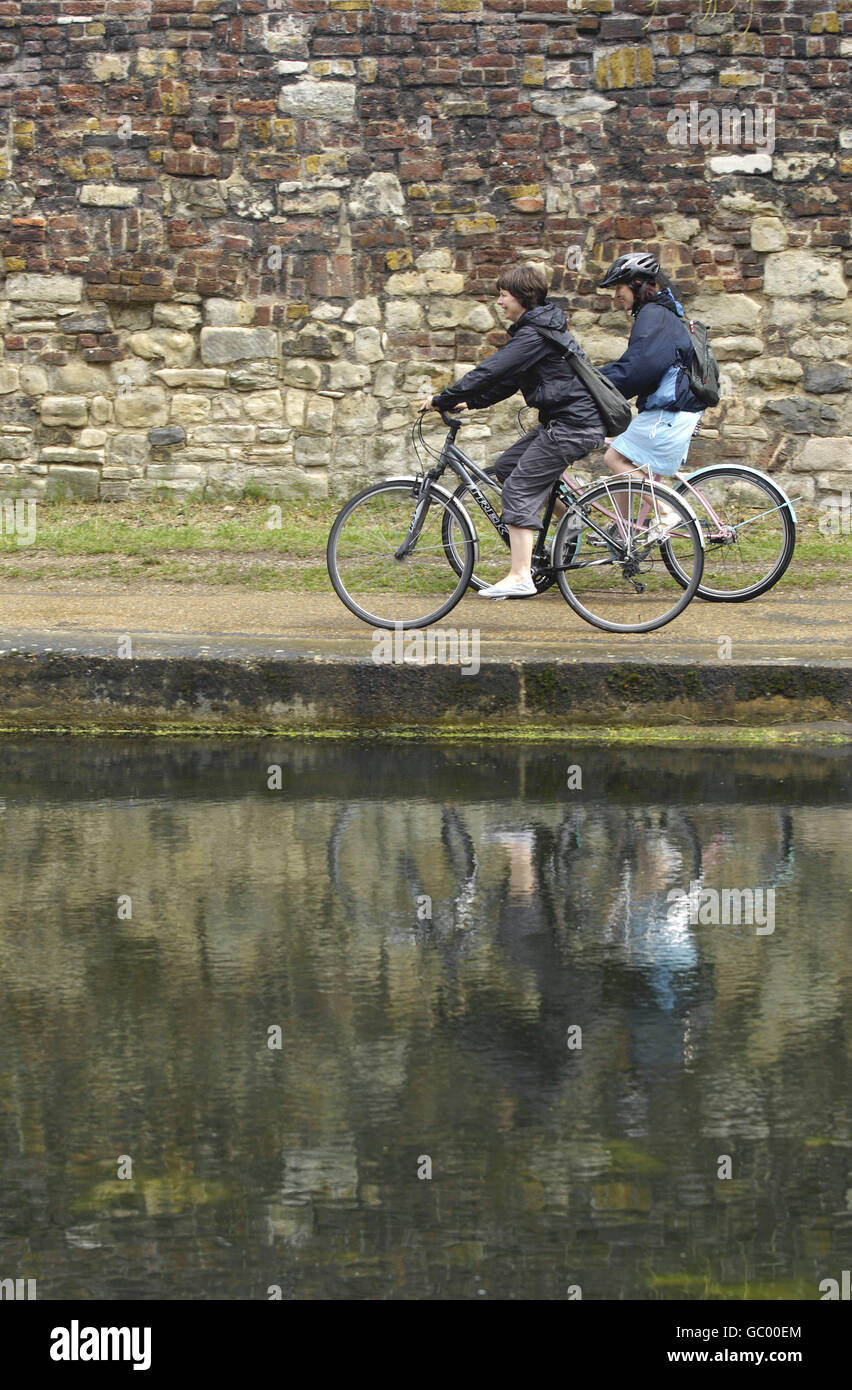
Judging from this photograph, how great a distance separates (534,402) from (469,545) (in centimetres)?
78

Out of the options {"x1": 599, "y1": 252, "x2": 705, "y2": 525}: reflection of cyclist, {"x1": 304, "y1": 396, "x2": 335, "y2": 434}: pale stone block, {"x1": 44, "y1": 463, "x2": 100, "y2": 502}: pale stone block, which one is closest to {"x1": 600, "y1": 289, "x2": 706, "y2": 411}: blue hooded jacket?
{"x1": 599, "y1": 252, "x2": 705, "y2": 525}: reflection of cyclist

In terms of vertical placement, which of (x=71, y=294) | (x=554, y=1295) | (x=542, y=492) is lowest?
(x=554, y=1295)

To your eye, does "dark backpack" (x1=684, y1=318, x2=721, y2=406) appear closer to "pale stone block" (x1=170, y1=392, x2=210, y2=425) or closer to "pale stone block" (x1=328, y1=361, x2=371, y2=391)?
"pale stone block" (x1=328, y1=361, x2=371, y2=391)

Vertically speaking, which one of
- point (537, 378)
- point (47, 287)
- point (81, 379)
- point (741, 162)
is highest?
point (741, 162)

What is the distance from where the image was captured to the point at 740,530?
9797 mm

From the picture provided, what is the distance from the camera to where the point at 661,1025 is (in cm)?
432

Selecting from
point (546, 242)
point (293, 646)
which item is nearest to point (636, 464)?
point (293, 646)

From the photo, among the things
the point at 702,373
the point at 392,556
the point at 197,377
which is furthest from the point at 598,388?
the point at 197,377

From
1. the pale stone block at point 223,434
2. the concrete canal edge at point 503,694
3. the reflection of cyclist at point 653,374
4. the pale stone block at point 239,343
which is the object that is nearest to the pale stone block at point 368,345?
the pale stone block at point 239,343

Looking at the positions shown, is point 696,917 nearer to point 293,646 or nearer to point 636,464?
point 293,646

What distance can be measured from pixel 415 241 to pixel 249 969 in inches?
330

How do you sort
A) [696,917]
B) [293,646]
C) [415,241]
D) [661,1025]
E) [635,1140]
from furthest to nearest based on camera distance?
1. [415,241]
2. [293,646]
3. [696,917]
4. [661,1025]
5. [635,1140]

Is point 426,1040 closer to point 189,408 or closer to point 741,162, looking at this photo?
point 189,408

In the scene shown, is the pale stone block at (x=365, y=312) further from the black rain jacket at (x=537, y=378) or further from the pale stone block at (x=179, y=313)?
the black rain jacket at (x=537, y=378)
